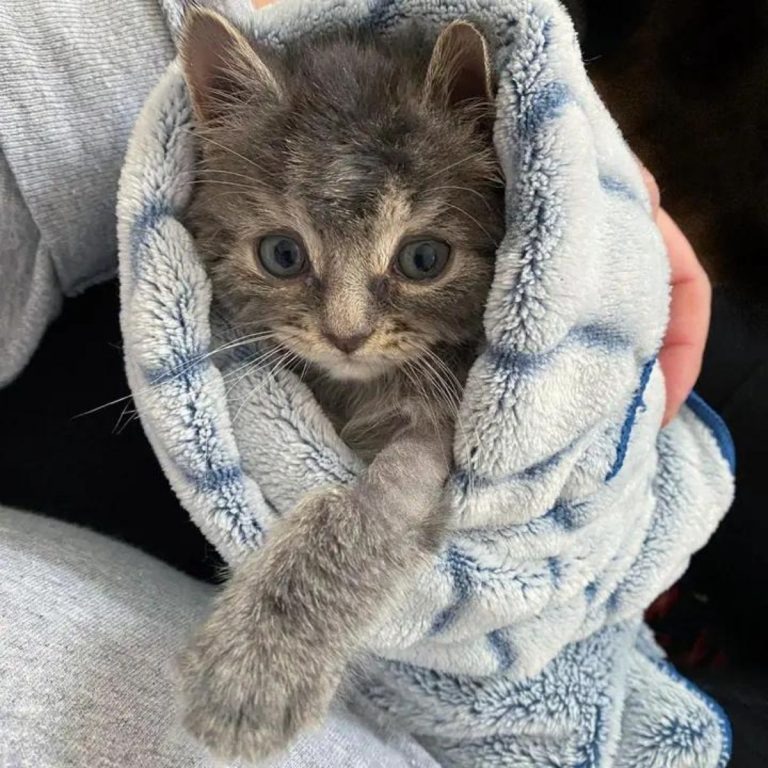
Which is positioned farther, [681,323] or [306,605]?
[681,323]

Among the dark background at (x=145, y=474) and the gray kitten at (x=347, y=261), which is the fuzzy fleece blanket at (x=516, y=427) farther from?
the dark background at (x=145, y=474)

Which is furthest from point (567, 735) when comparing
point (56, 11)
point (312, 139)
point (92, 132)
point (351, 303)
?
point (56, 11)

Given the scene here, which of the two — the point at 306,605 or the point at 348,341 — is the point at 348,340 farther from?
the point at 306,605

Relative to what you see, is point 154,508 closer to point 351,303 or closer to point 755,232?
point 351,303

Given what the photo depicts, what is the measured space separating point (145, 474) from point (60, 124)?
0.51 metres

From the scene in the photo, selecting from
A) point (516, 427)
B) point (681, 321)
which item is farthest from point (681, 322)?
point (516, 427)

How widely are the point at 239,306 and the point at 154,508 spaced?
16.4 inches

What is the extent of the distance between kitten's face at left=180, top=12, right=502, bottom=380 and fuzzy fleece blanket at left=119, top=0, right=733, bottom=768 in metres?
0.06

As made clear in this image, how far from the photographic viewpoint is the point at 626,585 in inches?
42.1

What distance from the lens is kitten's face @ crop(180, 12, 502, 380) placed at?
0.85 meters

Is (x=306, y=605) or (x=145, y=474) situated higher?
(x=306, y=605)

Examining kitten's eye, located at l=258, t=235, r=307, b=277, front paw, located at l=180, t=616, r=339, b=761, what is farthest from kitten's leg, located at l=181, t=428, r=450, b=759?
kitten's eye, located at l=258, t=235, r=307, b=277

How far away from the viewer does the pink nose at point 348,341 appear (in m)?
0.87

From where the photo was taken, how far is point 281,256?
0.92 metres
